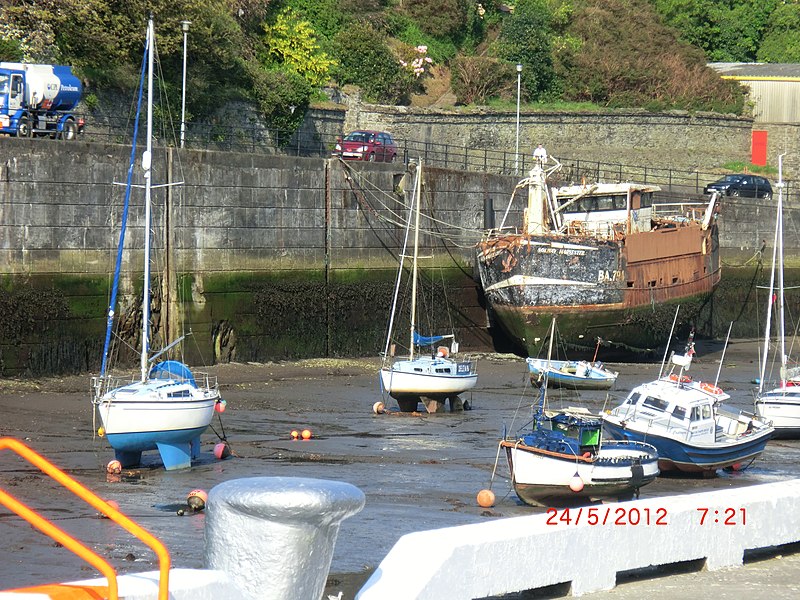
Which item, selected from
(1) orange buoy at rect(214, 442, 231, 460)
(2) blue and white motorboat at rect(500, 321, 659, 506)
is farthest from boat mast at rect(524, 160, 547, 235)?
(2) blue and white motorboat at rect(500, 321, 659, 506)

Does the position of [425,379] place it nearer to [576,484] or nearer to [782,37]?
[576,484]

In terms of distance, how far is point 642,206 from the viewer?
37.8 metres

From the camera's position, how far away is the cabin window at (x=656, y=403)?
65.8 ft

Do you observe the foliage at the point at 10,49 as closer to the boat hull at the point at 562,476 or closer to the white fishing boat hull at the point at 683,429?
the white fishing boat hull at the point at 683,429

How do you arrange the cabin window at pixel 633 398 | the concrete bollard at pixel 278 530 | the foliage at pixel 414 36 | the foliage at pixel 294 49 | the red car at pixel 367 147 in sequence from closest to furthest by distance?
the concrete bollard at pixel 278 530 → the cabin window at pixel 633 398 → the red car at pixel 367 147 → the foliage at pixel 294 49 → the foliage at pixel 414 36

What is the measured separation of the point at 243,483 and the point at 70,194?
22088 mm

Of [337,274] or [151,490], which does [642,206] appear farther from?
[151,490]

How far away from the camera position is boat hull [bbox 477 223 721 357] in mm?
33844

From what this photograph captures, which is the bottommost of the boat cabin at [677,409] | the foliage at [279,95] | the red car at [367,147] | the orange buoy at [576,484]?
the orange buoy at [576,484]

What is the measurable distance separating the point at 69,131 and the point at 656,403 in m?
16.2

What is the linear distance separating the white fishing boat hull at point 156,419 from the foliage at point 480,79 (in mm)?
34686

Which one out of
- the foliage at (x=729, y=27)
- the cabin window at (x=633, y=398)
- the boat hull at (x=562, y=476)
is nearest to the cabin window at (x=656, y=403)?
the cabin window at (x=633, y=398)

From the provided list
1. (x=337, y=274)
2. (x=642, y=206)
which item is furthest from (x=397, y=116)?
(x=337, y=274)

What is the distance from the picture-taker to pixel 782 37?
228 feet
